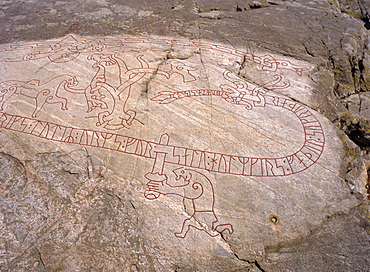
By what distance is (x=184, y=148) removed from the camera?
2441 millimetres

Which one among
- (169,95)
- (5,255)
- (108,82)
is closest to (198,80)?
(169,95)

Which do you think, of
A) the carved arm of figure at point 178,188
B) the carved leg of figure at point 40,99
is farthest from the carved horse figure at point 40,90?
the carved arm of figure at point 178,188

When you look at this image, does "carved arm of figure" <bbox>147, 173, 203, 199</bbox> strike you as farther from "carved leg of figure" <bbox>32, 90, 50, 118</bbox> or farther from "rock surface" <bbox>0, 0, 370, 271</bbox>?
"carved leg of figure" <bbox>32, 90, 50, 118</bbox>

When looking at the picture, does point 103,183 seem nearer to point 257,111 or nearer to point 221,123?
point 221,123

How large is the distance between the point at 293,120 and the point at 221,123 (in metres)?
0.70

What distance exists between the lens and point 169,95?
290 cm

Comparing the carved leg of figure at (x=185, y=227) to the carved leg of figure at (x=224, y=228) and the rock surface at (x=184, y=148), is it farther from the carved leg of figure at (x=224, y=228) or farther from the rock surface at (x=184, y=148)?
the carved leg of figure at (x=224, y=228)

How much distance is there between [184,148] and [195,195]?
46 cm

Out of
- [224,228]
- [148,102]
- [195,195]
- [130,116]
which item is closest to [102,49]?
[148,102]

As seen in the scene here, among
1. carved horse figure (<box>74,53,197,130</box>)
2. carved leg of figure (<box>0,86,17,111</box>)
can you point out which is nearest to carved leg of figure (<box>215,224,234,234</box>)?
carved horse figure (<box>74,53,197,130</box>)

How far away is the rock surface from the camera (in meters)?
1.92

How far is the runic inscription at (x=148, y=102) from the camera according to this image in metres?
2.27

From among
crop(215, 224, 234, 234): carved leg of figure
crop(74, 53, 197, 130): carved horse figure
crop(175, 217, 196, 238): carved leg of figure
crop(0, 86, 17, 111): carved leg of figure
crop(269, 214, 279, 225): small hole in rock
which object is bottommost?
crop(175, 217, 196, 238): carved leg of figure

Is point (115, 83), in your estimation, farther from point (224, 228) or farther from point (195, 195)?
point (224, 228)
